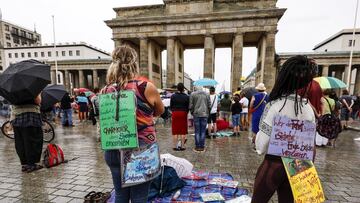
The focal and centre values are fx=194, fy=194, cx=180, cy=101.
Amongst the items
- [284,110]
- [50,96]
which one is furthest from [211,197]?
[50,96]

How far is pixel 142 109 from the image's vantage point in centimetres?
184

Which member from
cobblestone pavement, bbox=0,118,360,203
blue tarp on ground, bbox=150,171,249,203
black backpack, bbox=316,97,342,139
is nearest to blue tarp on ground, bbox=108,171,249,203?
blue tarp on ground, bbox=150,171,249,203

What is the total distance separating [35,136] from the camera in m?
4.71

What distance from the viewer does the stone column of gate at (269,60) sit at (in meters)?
30.3

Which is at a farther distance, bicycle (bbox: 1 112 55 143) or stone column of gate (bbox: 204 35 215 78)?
stone column of gate (bbox: 204 35 215 78)

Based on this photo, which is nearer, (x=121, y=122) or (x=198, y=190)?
(x=121, y=122)

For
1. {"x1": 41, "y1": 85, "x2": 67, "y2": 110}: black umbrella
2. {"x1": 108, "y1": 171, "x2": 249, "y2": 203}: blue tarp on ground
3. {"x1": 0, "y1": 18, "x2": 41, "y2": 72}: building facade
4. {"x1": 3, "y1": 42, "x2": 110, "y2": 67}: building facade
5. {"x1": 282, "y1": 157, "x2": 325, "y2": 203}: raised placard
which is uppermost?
{"x1": 0, "y1": 18, "x2": 41, "y2": 72}: building facade

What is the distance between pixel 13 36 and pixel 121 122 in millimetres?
103327

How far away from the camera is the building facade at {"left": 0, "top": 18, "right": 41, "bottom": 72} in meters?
71.9

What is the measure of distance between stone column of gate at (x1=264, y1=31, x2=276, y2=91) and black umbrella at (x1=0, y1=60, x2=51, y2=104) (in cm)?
3084

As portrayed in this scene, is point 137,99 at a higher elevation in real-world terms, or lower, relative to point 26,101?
higher

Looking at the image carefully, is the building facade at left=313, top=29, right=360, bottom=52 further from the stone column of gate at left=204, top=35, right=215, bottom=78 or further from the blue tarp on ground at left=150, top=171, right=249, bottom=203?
the blue tarp on ground at left=150, top=171, right=249, bottom=203

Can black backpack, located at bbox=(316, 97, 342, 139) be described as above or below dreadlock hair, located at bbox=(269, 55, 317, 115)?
below

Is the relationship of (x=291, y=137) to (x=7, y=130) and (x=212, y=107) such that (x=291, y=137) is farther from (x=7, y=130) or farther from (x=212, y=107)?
(x=7, y=130)
